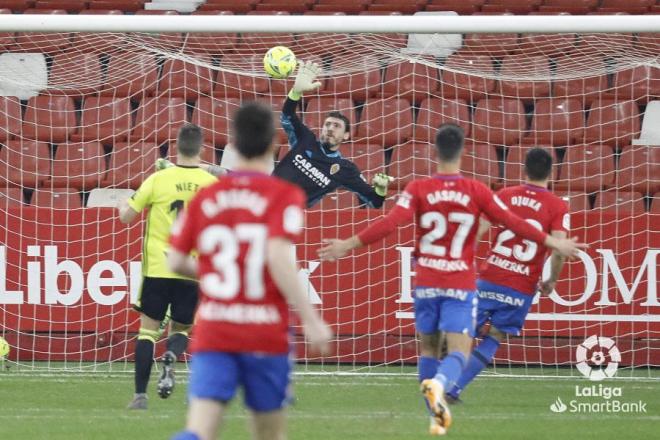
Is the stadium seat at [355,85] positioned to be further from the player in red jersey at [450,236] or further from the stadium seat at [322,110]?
the player in red jersey at [450,236]

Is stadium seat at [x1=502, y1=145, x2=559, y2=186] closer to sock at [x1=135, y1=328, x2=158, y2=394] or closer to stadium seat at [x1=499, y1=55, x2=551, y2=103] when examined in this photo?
stadium seat at [x1=499, y1=55, x2=551, y2=103]

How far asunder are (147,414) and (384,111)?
5.39 metres

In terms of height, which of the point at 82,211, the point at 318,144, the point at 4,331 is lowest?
the point at 4,331

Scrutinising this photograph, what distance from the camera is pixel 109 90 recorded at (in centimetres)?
Result: 1334

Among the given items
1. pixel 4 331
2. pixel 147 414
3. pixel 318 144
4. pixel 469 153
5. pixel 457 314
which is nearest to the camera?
pixel 457 314

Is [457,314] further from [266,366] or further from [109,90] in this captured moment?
[109,90]

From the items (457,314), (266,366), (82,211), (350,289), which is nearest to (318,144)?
(350,289)

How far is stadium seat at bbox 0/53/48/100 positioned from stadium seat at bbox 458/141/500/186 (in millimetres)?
4290

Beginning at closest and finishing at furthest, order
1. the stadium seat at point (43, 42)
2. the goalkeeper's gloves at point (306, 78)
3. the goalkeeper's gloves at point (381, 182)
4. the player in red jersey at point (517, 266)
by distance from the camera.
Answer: the player in red jersey at point (517, 266) < the goalkeeper's gloves at point (381, 182) < the goalkeeper's gloves at point (306, 78) < the stadium seat at point (43, 42)

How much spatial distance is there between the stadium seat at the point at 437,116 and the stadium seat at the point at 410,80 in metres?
0.18

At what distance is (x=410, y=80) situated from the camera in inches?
533

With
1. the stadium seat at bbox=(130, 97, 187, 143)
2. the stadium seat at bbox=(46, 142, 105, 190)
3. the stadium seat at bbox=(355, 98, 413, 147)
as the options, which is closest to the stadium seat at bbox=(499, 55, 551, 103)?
the stadium seat at bbox=(355, 98, 413, 147)

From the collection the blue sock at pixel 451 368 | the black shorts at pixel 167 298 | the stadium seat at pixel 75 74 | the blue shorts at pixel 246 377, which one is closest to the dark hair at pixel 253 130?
the blue shorts at pixel 246 377

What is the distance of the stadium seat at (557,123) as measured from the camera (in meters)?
13.3
